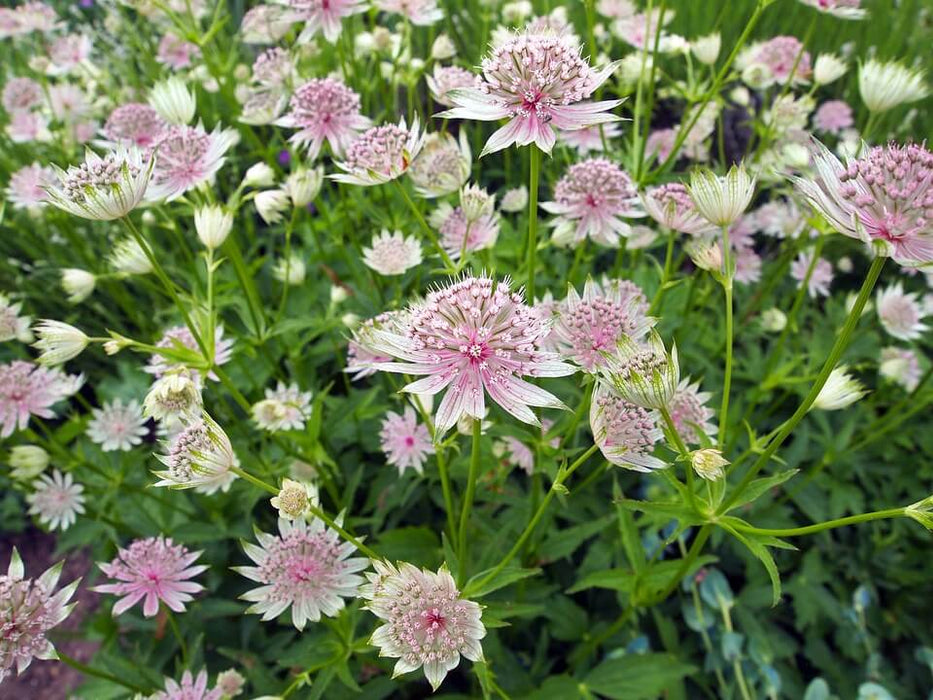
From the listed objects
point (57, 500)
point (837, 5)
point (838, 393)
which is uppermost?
point (837, 5)

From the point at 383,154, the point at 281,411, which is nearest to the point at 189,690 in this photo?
the point at 281,411

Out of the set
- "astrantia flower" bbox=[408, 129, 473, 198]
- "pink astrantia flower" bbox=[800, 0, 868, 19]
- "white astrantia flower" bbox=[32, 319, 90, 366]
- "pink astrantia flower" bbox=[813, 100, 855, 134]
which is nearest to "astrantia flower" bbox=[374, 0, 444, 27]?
"astrantia flower" bbox=[408, 129, 473, 198]

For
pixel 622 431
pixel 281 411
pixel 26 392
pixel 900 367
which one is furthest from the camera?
pixel 900 367

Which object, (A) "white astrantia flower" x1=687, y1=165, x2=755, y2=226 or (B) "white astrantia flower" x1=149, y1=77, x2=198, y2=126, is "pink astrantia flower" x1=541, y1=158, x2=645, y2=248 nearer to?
(A) "white astrantia flower" x1=687, y1=165, x2=755, y2=226

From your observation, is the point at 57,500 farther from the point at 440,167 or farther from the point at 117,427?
the point at 440,167

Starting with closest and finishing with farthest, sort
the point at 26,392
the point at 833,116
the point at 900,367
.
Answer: the point at 26,392
the point at 900,367
the point at 833,116

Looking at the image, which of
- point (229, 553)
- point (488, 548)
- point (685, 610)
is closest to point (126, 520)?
point (229, 553)

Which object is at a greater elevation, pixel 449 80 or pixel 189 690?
pixel 449 80

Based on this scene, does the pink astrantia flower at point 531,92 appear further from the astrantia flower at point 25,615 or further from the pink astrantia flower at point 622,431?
the astrantia flower at point 25,615

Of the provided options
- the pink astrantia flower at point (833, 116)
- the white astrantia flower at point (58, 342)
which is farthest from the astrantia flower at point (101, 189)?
the pink astrantia flower at point (833, 116)
